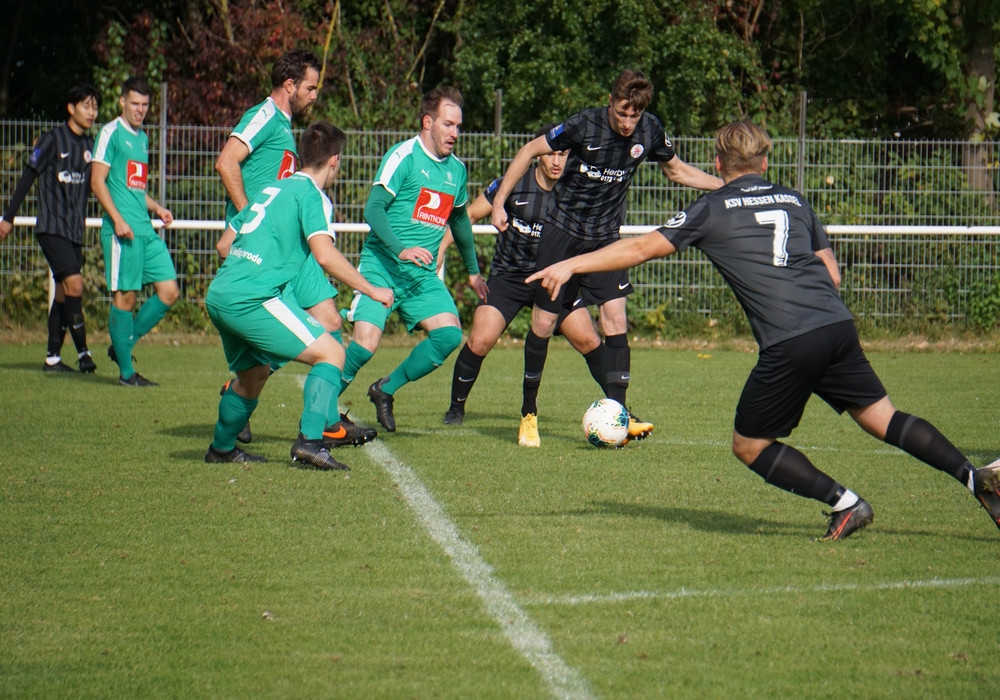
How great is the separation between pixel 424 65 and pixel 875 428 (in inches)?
575

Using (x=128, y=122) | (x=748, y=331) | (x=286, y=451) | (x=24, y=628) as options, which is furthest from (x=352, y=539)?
(x=748, y=331)

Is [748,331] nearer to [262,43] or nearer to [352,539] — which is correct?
[262,43]

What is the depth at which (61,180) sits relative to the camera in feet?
34.0

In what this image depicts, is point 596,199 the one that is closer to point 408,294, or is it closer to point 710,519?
point 408,294

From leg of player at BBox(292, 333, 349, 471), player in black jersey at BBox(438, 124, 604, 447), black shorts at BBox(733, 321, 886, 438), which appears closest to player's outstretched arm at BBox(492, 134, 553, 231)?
player in black jersey at BBox(438, 124, 604, 447)

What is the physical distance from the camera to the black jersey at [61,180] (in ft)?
33.8

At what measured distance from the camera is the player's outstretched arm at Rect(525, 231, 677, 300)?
4.71 meters

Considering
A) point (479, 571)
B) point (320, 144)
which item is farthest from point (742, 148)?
point (320, 144)

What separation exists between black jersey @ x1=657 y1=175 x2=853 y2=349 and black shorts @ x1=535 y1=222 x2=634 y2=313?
260cm

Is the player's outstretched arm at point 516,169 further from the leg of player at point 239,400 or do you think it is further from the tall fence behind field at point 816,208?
the tall fence behind field at point 816,208

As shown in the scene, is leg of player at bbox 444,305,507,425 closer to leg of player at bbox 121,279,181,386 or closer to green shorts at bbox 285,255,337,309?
green shorts at bbox 285,255,337,309

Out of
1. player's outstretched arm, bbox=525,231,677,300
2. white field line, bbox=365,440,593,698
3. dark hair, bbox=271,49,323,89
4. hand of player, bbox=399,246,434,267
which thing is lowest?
white field line, bbox=365,440,593,698

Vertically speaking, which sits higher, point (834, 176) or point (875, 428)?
point (834, 176)

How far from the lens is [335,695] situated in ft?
10.8
